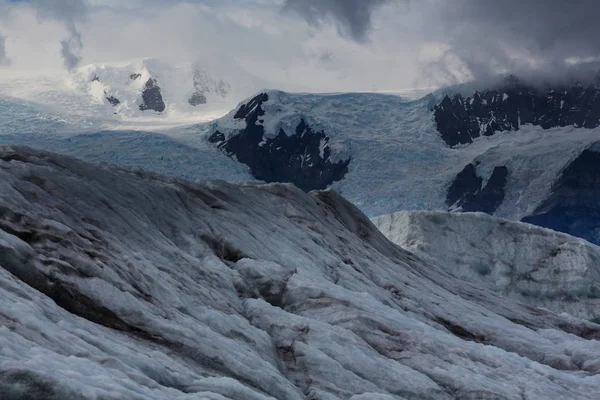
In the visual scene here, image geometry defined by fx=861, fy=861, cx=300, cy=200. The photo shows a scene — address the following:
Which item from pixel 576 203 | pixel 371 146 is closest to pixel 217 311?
pixel 371 146

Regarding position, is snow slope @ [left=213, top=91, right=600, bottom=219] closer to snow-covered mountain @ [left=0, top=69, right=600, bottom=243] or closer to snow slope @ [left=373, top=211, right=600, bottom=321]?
snow-covered mountain @ [left=0, top=69, right=600, bottom=243]

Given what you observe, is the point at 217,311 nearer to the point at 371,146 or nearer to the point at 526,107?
the point at 371,146

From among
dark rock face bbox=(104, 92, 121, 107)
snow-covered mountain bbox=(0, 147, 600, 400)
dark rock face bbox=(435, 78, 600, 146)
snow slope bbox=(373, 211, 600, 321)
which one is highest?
dark rock face bbox=(435, 78, 600, 146)

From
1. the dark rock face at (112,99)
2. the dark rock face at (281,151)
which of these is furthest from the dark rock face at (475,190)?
the dark rock face at (112,99)

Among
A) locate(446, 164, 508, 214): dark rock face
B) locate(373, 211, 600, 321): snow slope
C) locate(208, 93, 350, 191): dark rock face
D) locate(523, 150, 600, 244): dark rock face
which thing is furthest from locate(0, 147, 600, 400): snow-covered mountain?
locate(208, 93, 350, 191): dark rock face

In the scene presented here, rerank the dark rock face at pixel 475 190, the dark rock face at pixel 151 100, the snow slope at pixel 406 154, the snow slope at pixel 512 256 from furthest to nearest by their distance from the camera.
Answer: the dark rock face at pixel 151 100 < the dark rock face at pixel 475 190 < the snow slope at pixel 406 154 < the snow slope at pixel 512 256

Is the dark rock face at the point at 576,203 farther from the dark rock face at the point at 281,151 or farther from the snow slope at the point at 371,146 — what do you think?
the dark rock face at the point at 281,151
